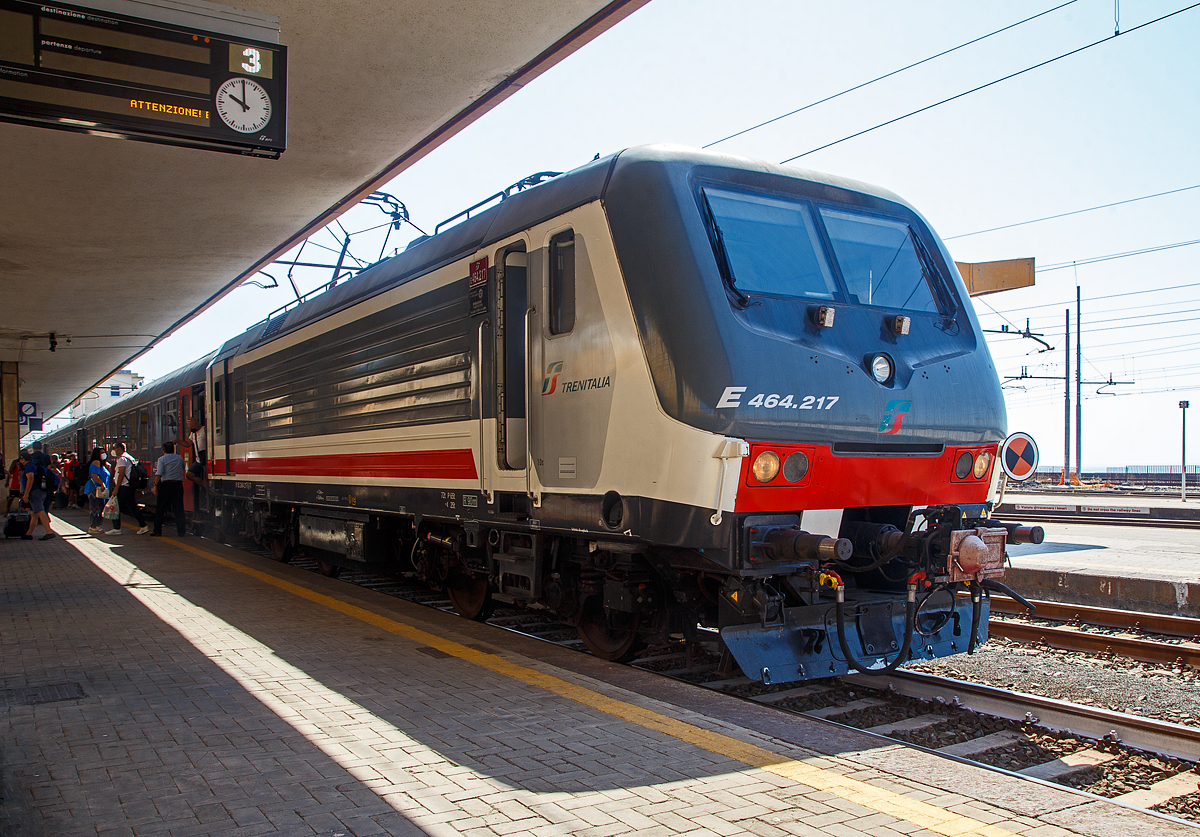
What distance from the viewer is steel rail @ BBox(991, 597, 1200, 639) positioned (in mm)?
7188

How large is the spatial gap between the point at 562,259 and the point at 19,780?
3.95 m

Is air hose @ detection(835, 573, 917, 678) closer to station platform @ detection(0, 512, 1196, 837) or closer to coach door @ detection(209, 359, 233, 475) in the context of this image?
station platform @ detection(0, 512, 1196, 837)

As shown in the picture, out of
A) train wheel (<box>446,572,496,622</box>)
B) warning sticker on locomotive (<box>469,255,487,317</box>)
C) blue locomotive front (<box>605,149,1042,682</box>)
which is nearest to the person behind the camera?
blue locomotive front (<box>605,149,1042,682</box>)

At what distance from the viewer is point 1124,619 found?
24.6 feet

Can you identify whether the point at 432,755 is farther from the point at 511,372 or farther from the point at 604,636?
the point at 511,372

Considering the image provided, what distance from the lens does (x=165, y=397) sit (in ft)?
58.3

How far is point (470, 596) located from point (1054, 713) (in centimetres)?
458

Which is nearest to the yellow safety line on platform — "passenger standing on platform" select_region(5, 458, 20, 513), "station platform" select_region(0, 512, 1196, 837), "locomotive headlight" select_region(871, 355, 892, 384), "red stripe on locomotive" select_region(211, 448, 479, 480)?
"station platform" select_region(0, 512, 1196, 837)

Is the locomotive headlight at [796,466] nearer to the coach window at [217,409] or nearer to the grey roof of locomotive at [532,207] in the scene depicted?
the grey roof of locomotive at [532,207]

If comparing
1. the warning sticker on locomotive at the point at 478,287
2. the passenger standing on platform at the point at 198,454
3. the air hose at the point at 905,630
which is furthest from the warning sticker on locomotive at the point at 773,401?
the passenger standing on platform at the point at 198,454

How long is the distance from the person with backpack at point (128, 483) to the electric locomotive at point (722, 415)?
1178cm

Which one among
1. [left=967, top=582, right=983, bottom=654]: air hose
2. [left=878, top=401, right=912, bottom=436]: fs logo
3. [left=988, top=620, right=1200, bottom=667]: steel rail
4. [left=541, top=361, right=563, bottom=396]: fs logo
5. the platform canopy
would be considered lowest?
[left=988, top=620, right=1200, bottom=667]: steel rail

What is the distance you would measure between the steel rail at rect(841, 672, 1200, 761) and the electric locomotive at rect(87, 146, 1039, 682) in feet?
0.97

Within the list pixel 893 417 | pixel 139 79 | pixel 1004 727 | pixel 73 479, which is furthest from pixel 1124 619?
pixel 73 479
